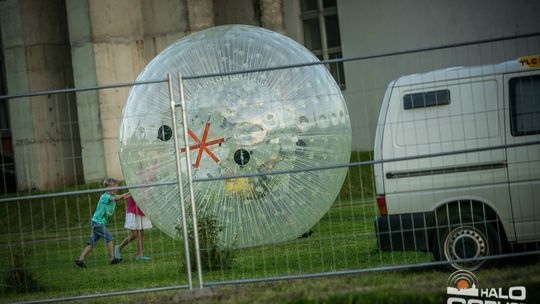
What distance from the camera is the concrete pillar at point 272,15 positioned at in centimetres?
2750

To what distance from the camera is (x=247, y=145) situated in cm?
1149

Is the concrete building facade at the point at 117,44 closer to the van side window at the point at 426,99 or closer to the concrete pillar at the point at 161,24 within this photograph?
the concrete pillar at the point at 161,24

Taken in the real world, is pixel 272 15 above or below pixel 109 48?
above

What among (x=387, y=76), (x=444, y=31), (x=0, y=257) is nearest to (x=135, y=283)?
(x=0, y=257)

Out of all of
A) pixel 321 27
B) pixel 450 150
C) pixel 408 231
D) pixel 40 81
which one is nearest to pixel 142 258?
pixel 408 231

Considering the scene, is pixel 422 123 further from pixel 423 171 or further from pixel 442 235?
pixel 442 235

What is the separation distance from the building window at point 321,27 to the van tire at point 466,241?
809 inches

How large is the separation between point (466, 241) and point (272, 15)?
18426 mm

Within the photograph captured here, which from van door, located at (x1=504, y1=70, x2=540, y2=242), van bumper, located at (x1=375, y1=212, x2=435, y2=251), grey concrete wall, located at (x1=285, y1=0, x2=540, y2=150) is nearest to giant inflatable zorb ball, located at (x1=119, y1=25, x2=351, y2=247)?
van bumper, located at (x1=375, y1=212, x2=435, y2=251)

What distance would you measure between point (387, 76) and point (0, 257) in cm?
1660

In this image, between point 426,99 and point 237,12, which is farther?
point 237,12

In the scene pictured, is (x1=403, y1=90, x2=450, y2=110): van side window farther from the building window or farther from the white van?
the building window

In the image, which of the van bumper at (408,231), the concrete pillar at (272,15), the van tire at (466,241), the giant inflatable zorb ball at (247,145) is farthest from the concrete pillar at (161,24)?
the van tire at (466,241)

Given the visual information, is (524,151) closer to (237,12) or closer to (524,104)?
(524,104)
